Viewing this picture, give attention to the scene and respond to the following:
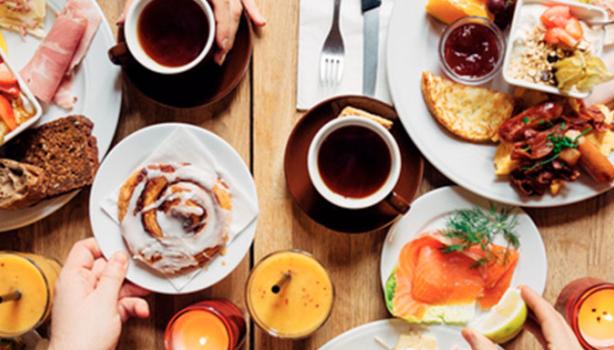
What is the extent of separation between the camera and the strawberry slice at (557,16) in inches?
64.9

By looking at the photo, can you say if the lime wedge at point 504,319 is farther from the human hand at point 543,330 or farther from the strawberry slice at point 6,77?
the strawberry slice at point 6,77

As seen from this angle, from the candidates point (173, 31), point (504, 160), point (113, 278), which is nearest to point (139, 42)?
point (173, 31)

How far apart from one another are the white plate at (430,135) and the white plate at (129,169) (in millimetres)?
444

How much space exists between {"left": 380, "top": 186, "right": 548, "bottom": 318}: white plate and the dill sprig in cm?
1

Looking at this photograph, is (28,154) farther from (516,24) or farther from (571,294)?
(571,294)

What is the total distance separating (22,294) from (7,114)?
0.45 metres

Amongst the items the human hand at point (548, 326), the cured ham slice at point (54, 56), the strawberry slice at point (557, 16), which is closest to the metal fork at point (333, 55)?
the strawberry slice at point (557, 16)

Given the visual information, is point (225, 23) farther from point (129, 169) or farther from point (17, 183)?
point (17, 183)

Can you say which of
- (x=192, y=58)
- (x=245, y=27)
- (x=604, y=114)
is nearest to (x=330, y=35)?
(x=245, y=27)

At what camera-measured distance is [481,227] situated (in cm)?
172

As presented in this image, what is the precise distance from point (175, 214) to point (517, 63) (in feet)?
3.04

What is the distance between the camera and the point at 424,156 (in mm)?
1729

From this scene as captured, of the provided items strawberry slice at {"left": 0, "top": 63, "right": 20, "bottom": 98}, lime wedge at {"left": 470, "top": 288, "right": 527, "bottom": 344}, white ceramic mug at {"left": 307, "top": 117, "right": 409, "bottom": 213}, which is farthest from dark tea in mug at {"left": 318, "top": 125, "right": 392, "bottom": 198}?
strawberry slice at {"left": 0, "top": 63, "right": 20, "bottom": 98}

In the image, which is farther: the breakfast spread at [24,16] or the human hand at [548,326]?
the breakfast spread at [24,16]
